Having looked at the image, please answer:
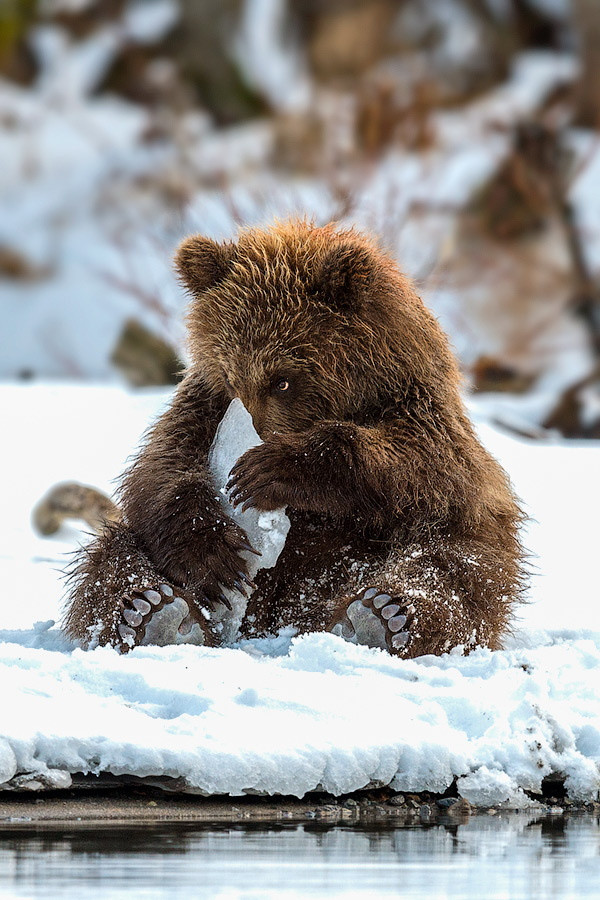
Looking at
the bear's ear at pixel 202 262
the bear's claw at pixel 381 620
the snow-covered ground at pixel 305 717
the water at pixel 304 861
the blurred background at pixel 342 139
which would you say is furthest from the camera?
the blurred background at pixel 342 139

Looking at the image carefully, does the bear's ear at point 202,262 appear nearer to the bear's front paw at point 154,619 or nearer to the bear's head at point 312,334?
the bear's head at point 312,334

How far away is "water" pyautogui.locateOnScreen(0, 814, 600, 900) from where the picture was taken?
304 centimetres

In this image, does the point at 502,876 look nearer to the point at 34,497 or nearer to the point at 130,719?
the point at 130,719

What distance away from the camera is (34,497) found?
30.1 feet

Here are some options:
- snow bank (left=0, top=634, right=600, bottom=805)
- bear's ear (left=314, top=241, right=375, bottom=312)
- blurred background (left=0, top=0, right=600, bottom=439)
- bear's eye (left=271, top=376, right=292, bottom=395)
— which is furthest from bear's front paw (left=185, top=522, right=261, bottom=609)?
blurred background (left=0, top=0, right=600, bottom=439)

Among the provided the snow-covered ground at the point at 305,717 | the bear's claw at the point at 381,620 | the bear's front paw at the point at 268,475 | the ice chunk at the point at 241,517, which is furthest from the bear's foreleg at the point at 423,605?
the bear's front paw at the point at 268,475

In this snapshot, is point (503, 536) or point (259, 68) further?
point (259, 68)

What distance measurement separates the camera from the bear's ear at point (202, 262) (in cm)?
539

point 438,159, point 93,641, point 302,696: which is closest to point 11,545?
point 93,641

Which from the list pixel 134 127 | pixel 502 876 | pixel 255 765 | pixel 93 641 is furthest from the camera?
pixel 134 127

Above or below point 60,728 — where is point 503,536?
above

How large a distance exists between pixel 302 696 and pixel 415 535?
1006mm

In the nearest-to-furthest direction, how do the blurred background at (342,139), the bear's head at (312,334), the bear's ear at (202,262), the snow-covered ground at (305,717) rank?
the snow-covered ground at (305,717) < the bear's head at (312,334) < the bear's ear at (202,262) < the blurred background at (342,139)

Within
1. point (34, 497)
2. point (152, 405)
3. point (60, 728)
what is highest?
point (152, 405)
